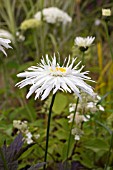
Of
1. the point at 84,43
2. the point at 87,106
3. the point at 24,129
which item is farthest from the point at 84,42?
the point at 24,129

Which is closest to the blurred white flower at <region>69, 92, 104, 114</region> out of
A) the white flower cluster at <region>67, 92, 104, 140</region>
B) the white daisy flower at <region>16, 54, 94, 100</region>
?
the white flower cluster at <region>67, 92, 104, 140</region>

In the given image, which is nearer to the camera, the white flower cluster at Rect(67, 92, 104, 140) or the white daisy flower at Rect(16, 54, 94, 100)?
the white daisy flower at Rect(16, 54, 94, 100)

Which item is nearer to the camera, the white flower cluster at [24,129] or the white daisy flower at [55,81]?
the white daisy flower at [55,81]

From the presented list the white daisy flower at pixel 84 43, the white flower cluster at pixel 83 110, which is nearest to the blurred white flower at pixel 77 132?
the white flower cluster at pixel 83 110

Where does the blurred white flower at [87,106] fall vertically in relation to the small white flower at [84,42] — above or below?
below

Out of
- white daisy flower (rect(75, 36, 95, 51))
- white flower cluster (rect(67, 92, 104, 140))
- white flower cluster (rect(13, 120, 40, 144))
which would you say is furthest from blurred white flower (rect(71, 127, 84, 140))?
white daisy flower (rect(75, 36, 95, 51))

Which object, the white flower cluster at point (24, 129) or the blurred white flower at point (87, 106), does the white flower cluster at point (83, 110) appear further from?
the white flower cluster at point (24, 129)

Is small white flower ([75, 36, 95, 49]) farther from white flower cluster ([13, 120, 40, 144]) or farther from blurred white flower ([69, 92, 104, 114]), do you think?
white flower cluster ([13, 120, 40, 144])

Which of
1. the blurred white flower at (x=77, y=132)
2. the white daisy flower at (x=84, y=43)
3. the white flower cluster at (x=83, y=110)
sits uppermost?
the white daisy flower at (x=84, y=43)

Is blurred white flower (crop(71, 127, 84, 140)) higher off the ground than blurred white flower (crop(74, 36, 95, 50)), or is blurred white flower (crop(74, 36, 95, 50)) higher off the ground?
blurred white flower (crop(74, 36, 95, 50))

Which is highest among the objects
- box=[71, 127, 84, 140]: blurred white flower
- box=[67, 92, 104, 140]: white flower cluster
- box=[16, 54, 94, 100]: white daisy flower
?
box=[16, 54, 94, 100]: white daisy flower

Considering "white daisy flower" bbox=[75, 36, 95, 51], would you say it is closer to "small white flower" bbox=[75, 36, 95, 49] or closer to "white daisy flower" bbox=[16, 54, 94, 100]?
"small white flower" bbox=[75, 36, 95, 49]

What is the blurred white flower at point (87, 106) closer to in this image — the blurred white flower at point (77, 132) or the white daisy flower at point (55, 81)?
the blurred white flower at point (77, 132)

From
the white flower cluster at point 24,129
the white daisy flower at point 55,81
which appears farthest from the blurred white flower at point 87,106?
the white daisy flower at point 55,81
